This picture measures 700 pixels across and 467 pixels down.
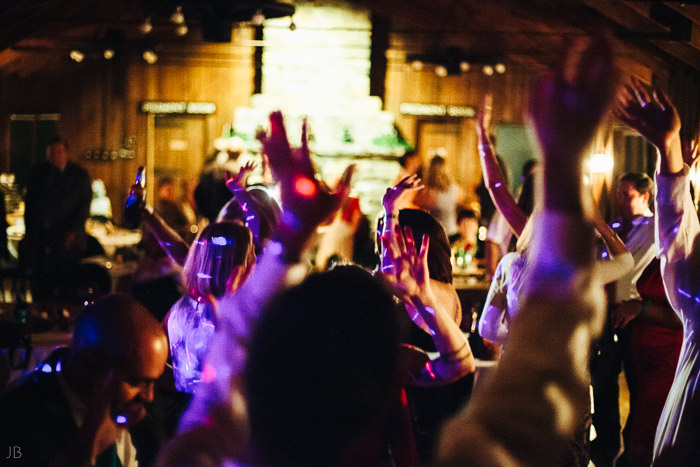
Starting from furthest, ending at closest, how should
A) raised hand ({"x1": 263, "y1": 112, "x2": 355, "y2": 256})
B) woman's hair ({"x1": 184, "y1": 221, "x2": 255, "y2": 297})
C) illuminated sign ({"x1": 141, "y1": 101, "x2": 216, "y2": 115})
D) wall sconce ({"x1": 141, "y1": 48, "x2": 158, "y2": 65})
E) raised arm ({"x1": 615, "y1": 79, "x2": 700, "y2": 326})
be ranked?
illuminated sign ({"x1": 141, "y1": 101, "x2": 216, "y2": 115}), wall sconce ({"x1": 141, "y1": 48, "x2": 158, "y2": 65}), woman's hair ({"x1": 184, "y1": 221, "x2": 255, "y2": 297}), raised arm ({"x1": 615, "y1": 79, "x2": 700, "y2": 326}), raised hand ({"x1": 263, "y1": 112, "x2": 355, "y2": 256})

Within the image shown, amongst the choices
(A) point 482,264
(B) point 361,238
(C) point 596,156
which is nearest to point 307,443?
(B) point 361,238

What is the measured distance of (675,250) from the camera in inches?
81.7

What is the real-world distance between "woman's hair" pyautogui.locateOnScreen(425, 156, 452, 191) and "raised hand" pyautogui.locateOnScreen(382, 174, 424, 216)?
4.72 meters

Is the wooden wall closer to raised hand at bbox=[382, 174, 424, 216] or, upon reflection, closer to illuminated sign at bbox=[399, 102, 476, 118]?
illuminated sign at bbox=[399, 102, 476, 118]

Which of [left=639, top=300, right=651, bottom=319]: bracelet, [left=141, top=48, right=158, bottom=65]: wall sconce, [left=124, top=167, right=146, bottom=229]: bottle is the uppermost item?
[left=141, top=48, right=158, bottom=65]: wall sconce

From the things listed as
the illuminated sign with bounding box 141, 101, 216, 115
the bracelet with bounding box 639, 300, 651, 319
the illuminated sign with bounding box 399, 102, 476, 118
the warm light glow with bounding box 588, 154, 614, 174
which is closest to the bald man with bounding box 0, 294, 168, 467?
the bracelet with bounding box 639, 300, 651, 319

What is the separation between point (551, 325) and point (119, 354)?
83cm

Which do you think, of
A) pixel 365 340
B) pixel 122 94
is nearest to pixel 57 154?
pixel 122 94

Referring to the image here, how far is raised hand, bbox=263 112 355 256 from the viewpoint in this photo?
123 centimetres

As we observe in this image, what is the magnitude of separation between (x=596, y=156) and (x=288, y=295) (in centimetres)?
1100

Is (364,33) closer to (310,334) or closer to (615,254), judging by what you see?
(615,254)

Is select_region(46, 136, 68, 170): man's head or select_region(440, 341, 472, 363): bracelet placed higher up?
select_region(46, 136, 68, 170): man's head

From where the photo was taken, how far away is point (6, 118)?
11859mm

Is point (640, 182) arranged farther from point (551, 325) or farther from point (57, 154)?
point (57, 154)
